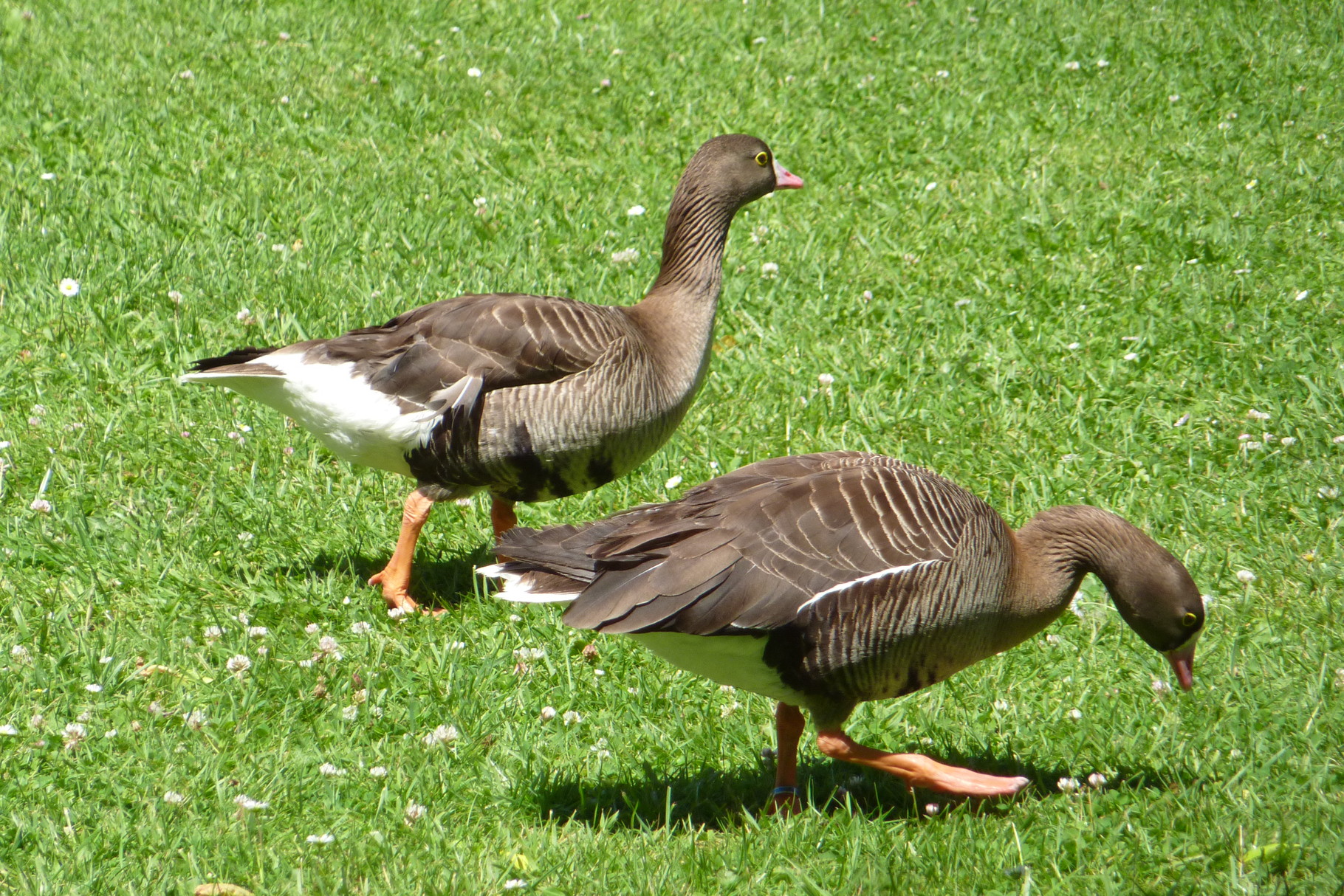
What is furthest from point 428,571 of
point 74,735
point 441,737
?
point 74,735

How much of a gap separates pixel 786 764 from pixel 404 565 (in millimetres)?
1808

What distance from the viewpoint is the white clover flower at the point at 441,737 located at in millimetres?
4125

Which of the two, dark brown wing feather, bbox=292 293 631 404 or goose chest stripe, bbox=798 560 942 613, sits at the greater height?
dark brown wing feather, bbox=292 293 631 404

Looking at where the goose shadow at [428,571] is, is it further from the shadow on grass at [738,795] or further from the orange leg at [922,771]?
the orange leg at [922,771]

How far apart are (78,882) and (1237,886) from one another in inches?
117

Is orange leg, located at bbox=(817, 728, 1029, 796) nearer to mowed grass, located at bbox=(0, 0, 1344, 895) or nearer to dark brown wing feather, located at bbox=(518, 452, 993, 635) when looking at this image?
mowed grass, located at bbox=(0, 0, 1344, 895)

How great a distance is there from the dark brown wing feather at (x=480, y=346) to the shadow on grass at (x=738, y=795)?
5.32ft

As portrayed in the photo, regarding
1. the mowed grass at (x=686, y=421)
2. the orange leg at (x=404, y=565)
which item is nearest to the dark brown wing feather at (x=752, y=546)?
the mowed grass at (x=686, y=421)

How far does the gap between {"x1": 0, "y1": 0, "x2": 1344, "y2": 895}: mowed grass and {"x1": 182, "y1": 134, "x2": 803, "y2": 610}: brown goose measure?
0.55 metres

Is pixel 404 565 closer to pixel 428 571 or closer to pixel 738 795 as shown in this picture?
pixel 428 571

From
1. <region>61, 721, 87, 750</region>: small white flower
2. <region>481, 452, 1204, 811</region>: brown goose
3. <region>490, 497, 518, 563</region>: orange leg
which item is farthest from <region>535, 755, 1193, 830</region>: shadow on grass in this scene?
<region>490, 497, 518, 563</region>: orange leg

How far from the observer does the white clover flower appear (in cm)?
412

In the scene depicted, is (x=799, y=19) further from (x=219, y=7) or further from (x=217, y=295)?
(x=217, y=295)

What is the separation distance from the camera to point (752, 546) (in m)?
3.72
